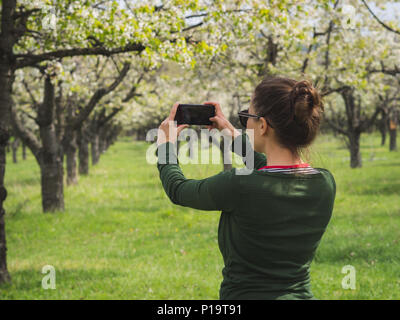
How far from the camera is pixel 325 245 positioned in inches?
345

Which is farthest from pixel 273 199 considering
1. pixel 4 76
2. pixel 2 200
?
pixel 4 76

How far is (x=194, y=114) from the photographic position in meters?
2.44

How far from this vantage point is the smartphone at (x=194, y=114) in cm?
239

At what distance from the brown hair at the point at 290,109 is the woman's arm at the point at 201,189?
1.06 ft

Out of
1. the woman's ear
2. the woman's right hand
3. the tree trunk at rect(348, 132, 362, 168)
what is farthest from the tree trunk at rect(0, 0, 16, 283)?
A: the tree trunk at rect(348, 132, 362, 168)

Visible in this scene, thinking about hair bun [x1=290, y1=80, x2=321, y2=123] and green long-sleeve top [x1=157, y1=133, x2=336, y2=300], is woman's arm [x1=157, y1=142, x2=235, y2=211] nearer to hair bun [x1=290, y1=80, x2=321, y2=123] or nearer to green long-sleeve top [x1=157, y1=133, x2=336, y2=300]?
green long-sleeve top [x1=157, y1=133, x2=336, y2=300]

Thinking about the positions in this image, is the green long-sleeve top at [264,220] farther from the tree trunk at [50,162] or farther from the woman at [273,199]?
the tree trunk at [50,162]

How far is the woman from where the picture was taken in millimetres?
2049

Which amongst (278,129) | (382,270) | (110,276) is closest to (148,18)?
(110,276)

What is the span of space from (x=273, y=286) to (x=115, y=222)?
10.4m

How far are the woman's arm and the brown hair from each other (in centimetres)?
32

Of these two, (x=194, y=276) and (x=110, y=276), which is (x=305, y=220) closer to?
(x=194, y=276)

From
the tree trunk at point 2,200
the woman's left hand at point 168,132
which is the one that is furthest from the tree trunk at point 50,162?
the woman's left hand at point 168,132

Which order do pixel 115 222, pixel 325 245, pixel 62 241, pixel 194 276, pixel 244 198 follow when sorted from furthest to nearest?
pixel 115 222, pixel 62 241, pixel 325 245, pixel 194 276, pixel 244 198
